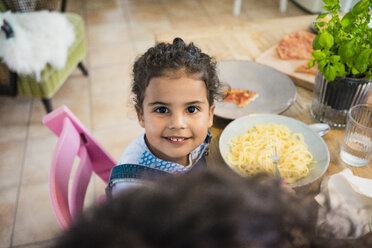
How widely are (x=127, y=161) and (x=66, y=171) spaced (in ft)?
0.60

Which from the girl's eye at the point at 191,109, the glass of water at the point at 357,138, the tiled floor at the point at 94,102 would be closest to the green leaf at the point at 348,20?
the glass of water at the point at 357,138

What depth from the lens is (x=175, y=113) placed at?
88cm

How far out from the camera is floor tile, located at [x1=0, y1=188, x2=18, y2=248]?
1770 mm

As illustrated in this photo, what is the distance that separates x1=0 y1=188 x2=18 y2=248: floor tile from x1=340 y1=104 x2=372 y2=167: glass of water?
5.82 feet

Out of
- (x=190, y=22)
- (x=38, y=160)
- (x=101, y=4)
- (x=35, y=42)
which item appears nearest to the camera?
(x=35, y=42)

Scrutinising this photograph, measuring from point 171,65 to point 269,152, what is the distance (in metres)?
0.39

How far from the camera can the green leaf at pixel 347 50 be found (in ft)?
2.69

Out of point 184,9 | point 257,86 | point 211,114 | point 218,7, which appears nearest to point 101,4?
point 184,9

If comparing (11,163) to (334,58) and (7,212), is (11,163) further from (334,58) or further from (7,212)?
(334,58)

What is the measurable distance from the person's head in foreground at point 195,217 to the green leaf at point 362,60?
0.61 metres

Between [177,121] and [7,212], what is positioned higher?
[177,121]

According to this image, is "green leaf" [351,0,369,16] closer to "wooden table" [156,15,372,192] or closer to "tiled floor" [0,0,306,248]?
"wooden table" [156,15,372,192]

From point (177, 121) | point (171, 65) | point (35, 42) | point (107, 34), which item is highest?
point (171, 65)

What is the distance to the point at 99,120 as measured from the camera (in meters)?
2.51
